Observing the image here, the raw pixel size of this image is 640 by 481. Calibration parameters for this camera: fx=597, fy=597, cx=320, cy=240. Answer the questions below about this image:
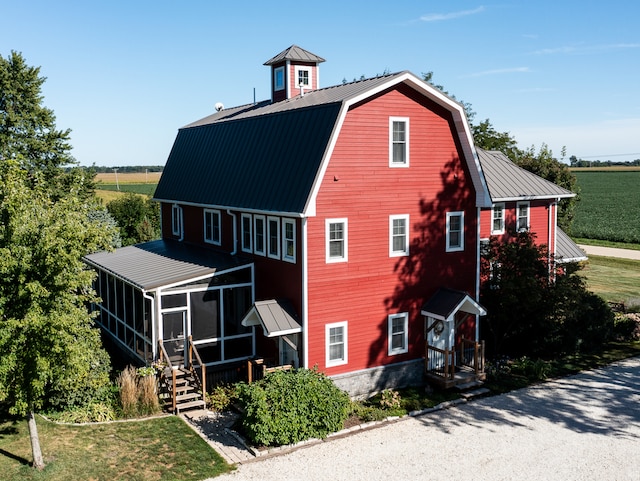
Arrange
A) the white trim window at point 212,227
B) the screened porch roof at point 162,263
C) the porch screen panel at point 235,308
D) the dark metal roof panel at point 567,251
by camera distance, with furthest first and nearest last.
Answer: the dark metal roof panel at point 567,251, the white trim window at point 212,227, the porch screen panel at point 235,308, the screened porch roof at point 162,263

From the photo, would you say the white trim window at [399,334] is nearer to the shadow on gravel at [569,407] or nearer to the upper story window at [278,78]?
the shadow on gravel at [569,407]

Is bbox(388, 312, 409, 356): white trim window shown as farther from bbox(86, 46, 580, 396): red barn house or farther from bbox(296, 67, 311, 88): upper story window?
bbox(296, 67, 311, 88): upper story window

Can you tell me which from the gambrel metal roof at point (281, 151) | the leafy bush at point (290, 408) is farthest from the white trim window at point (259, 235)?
the leafy bush at point (290, 408)

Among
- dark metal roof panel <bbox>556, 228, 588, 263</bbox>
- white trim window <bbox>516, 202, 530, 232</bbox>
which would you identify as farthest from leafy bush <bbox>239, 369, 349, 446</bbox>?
dark metal roof panel <bbox>556, 228, 588, 263</bbox>

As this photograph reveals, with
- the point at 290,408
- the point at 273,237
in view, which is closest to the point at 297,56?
the point at 273,237

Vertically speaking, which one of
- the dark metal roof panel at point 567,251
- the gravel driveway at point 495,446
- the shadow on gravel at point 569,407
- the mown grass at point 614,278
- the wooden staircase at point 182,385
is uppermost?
the dark metal roof panel at point 567,251

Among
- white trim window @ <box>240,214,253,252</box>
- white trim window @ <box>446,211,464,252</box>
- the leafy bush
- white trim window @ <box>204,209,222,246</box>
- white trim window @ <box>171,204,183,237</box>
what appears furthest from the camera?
white trim window @ <box>171,204,183,237</box>
